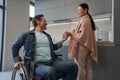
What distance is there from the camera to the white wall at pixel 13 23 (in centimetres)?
554

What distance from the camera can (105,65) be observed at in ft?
9.28

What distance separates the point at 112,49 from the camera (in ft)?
9.00

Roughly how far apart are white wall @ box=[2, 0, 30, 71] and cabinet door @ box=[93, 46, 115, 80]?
3.29m

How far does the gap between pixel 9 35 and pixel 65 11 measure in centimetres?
193

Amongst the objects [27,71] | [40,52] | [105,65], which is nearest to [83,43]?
[105,65]

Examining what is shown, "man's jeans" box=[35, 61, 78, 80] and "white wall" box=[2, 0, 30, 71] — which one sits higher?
"white wall" box=[2, 0, 30, 71]

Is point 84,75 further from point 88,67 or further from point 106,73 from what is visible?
point 106,73

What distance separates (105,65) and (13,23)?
3694 mm

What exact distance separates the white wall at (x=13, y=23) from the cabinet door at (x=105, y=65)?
3293 mm

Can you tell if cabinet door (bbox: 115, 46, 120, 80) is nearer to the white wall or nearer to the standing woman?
the standing woman

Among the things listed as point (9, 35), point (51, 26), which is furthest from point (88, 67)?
point (9, 35)

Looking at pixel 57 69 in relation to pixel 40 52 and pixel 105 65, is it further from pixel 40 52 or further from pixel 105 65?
pixel 105 65

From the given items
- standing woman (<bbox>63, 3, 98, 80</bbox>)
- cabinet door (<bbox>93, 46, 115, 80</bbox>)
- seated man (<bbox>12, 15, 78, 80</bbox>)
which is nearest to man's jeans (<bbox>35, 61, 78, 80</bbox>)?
seated man (<bbox>12, 15, 78, 80</bbox>)

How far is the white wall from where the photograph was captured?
5.54m
